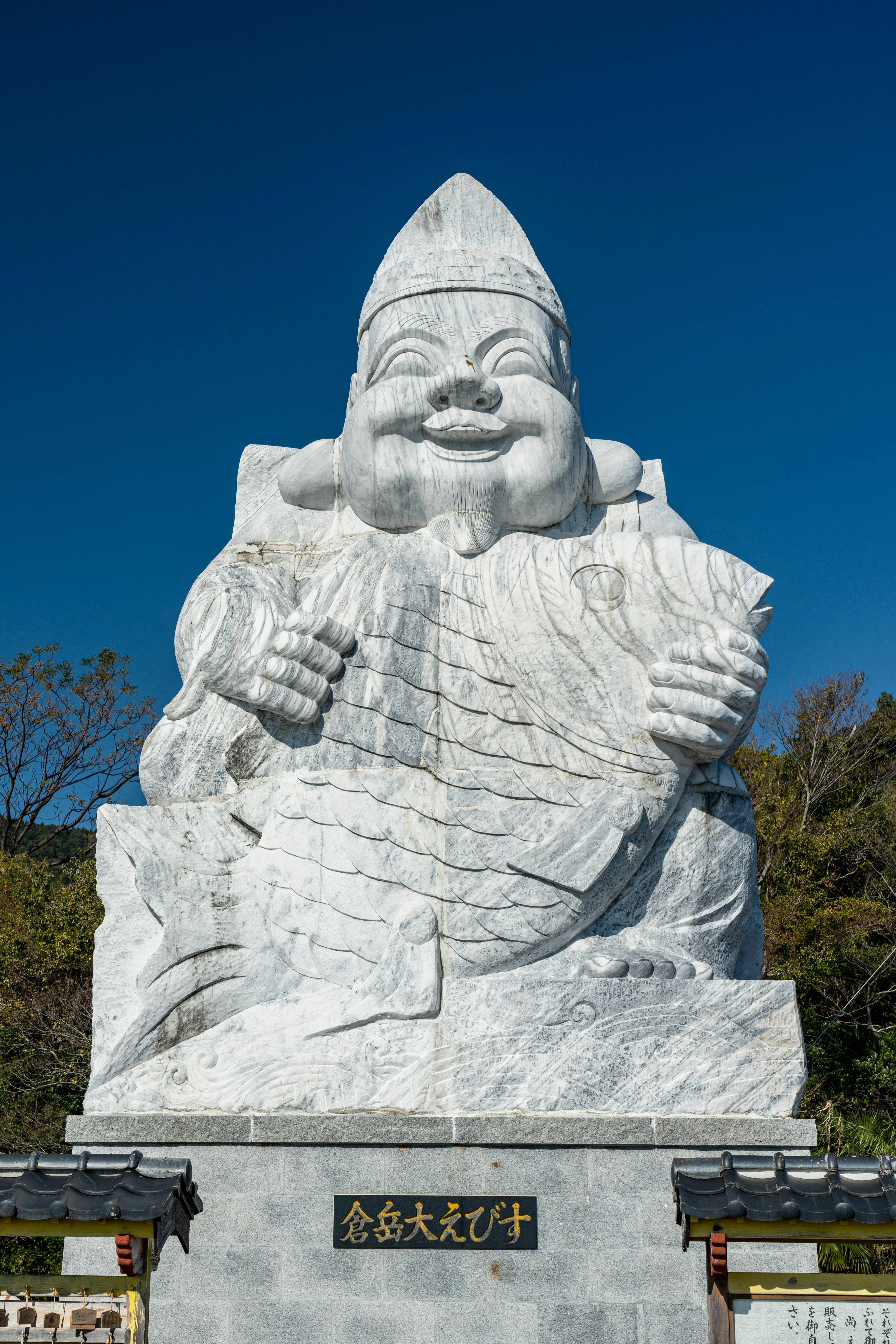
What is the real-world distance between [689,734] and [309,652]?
189cm

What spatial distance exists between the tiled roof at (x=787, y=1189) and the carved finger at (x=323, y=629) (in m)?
3.21

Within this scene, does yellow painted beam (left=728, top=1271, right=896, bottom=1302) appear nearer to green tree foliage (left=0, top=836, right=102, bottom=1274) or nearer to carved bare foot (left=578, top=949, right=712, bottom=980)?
carved bare foot (left=578, top=949, right=712, bottom=980)

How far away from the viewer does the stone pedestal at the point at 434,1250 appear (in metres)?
5.21

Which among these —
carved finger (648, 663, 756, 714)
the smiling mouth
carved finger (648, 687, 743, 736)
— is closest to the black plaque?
carved finger (648, 687, 743, 736)

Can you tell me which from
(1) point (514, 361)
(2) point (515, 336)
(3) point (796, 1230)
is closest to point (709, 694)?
(1) point (514, 361)

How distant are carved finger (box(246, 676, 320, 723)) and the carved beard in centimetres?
124

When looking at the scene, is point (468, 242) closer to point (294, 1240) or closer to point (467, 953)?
point (467, 953)

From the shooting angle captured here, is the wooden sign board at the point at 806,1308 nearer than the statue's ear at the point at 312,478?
Yes

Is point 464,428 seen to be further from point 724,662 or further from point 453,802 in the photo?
point 453,802

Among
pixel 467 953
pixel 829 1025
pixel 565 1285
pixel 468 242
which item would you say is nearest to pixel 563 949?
pixel 467 953

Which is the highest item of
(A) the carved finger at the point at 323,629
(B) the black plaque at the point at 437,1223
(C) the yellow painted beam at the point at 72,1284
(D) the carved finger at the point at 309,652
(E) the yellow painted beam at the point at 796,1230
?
(A) the carved finger at the point at 323,629

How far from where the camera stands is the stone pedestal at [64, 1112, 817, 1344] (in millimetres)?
5207

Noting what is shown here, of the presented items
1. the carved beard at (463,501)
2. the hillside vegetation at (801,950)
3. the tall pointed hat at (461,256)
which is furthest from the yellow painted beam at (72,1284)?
the hillside vegetation at (801,950)

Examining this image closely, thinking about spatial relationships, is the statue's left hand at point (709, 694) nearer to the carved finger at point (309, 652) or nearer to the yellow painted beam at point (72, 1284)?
the carved finger at point (309, 652)
